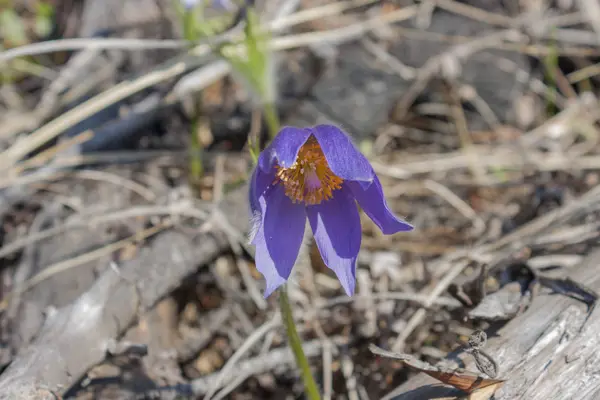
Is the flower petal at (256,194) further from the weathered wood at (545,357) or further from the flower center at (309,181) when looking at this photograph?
the weathered wood at (545,357)

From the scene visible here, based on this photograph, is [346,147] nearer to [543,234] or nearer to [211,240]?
[211,240]

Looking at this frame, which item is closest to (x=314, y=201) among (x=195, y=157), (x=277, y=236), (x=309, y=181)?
(x=309, y=181)

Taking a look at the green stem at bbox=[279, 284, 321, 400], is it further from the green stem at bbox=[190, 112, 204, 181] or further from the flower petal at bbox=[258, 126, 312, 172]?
the green stem at bbox=[190, 112, 204, 181]

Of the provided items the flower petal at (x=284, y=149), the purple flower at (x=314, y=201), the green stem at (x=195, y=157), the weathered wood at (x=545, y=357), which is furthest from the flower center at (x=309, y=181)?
A: the green stem at (x=195, y=157)

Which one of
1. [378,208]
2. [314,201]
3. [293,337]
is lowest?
[293,337]

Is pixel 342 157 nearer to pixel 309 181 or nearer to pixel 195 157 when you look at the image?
pixel 309 181

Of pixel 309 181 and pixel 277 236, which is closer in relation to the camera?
pixel 277 236

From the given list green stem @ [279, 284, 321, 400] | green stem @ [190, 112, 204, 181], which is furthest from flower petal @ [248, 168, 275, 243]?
green stem @ [190, 112, 204, 181]
